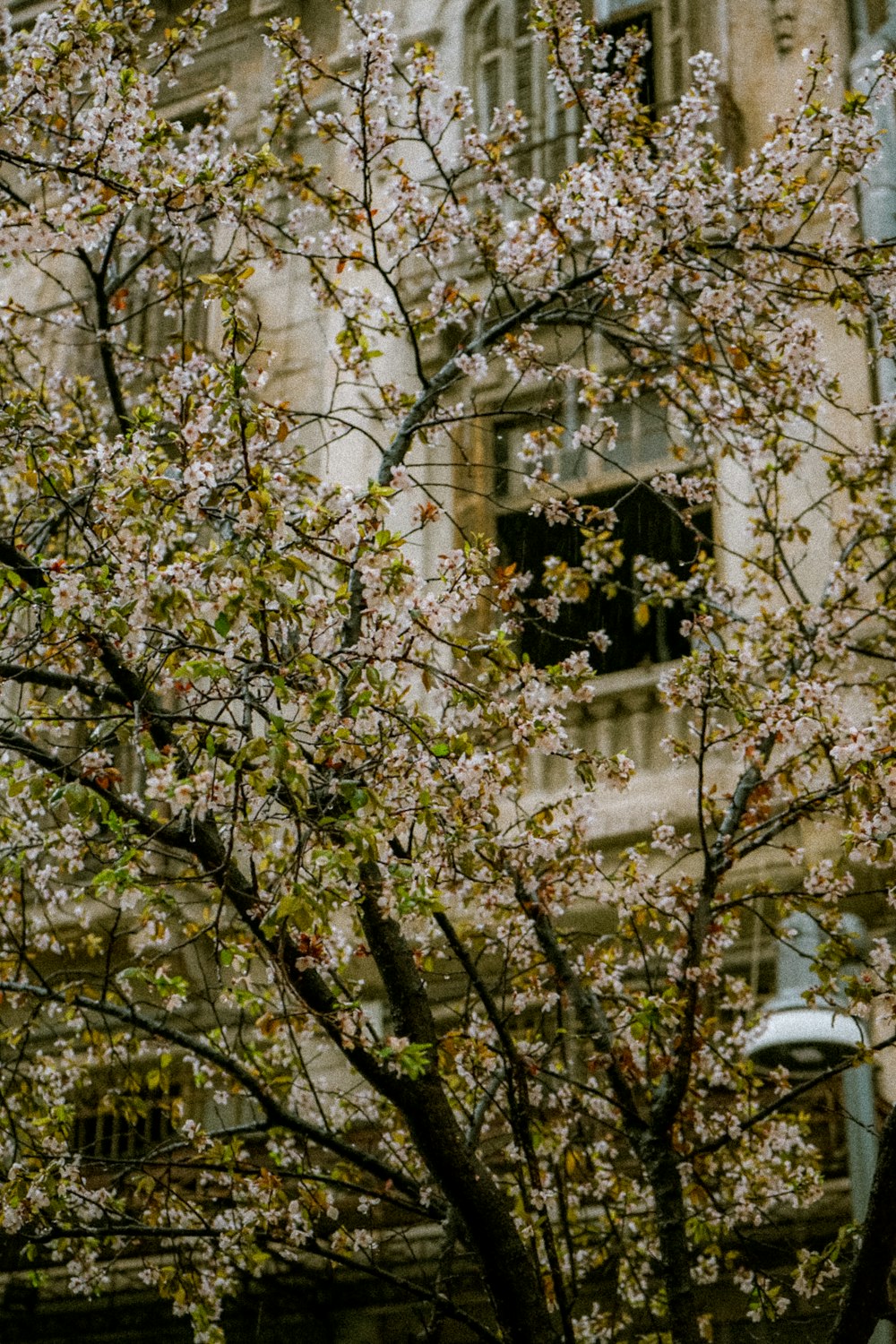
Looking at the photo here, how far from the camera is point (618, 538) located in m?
12.1

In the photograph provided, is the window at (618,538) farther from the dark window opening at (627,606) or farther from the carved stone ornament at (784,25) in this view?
the carved stone ornament at (784,25)

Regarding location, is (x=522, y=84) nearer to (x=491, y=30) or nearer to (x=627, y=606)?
(x=491, y=30)

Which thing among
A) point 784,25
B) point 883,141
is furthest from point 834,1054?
point 784,25

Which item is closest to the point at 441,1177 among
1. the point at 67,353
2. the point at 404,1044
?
the point at 404,1044

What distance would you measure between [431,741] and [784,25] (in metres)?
9.57

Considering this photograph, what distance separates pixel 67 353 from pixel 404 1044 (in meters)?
13.4

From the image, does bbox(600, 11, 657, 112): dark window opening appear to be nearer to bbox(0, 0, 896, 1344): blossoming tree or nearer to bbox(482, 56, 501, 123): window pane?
bbox(482, 56, 501, 123): window pane

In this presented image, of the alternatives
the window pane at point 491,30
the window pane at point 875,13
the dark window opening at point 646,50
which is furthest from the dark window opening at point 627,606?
the window pane at point 491,30

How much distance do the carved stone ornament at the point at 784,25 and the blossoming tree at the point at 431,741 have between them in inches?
52.4

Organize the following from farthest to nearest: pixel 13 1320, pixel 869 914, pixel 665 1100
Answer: pixel 13 1320 → pixel 869 914 → pixel 665 1100

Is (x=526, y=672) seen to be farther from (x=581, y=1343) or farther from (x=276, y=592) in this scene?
(x=581, y=1343)

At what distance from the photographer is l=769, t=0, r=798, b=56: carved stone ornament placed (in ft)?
43.9

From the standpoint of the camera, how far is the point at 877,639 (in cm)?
1044

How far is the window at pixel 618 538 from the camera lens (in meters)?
12.3
